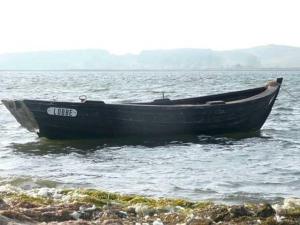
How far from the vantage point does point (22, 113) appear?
59.3 ft

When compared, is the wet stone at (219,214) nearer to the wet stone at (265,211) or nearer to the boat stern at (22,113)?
the wet stone at (265,211)

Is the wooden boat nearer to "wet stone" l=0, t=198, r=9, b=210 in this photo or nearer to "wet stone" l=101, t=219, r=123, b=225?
"wet stone" l=0, t=198, r=9, b=210

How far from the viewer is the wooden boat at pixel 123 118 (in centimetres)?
1811

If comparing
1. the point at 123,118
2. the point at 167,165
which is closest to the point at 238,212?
the point at 167,165

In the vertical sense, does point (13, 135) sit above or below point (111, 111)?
below

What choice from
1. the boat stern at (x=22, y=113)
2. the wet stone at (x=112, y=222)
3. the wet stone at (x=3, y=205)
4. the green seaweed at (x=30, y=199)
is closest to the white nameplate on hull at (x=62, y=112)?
the boat stern at (x=22, y=113)

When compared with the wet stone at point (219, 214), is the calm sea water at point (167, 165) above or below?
below

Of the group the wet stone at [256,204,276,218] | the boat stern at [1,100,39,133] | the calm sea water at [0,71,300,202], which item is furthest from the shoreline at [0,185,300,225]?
the boat stern at [1,100,39,133]

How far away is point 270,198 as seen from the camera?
436 inches

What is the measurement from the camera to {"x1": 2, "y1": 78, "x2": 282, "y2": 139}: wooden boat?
1811 centimetres

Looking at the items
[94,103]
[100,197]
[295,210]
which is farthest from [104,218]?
[94,103]

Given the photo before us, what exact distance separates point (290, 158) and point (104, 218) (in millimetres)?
9306

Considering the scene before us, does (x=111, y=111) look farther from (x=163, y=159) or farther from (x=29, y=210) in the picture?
(x=29, y=210)

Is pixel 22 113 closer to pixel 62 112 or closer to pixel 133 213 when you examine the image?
pixel 62 112
